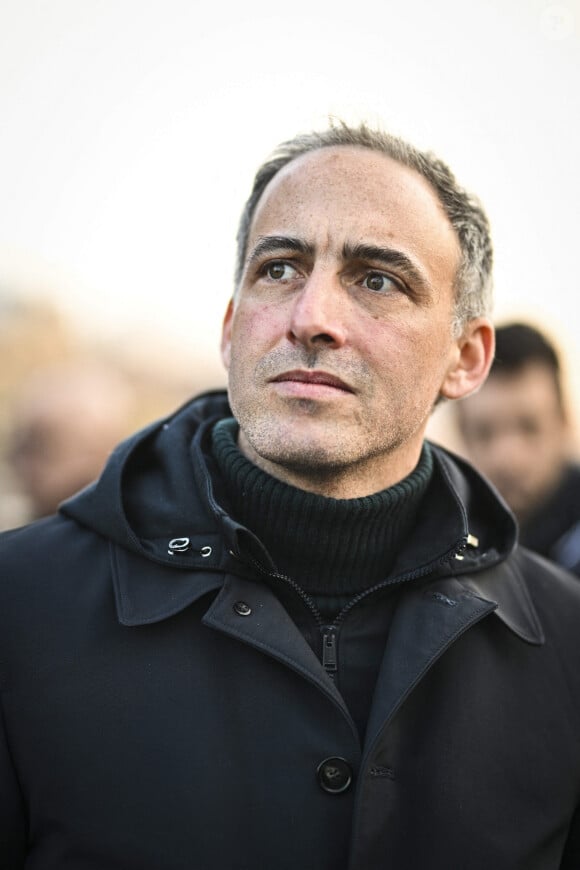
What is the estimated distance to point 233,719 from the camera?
1987 mm

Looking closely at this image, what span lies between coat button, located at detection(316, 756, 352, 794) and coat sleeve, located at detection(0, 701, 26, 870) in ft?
2.32

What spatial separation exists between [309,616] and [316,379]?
25.0 inches

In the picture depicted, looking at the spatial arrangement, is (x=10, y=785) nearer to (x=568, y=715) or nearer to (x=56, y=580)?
(x=56, y=580)

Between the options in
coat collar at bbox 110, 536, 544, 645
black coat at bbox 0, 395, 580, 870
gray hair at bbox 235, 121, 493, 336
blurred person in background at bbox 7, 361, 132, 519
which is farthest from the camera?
blurred person in background at bbox 7, 361, 132, 519

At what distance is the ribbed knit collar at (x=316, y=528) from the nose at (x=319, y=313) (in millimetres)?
409

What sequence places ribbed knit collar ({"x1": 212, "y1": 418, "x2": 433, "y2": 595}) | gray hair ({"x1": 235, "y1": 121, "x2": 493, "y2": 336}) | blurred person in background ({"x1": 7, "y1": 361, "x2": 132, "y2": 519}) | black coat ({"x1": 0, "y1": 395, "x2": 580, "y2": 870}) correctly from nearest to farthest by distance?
black coat ({"x1": 0, "y1": 395, "x2": 580, "y2": 870}) < ribbed knit collar ({"x1": 212, "y1": 418, "x2": 433, "y2": 595}) < gray hair ({"x1": 235, "y1": 121, "x2": 493, "y2": 336}) < blurred person in background ({"x1": 7, "y1": 361, "x2": 132, "y2": 519})

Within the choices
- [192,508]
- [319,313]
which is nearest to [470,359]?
[319,313]

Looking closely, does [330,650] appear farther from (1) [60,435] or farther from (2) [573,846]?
(1) [60,435]

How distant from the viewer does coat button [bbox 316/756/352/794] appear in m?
1.94

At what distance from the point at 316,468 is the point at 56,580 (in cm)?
74

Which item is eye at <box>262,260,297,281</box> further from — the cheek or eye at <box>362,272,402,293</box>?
eye at <box>362,272,402,293</box>

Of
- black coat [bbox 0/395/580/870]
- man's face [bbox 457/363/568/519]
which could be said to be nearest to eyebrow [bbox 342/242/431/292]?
black coat [bbox 0/395/580/870]

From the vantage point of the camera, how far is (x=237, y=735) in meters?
1.97

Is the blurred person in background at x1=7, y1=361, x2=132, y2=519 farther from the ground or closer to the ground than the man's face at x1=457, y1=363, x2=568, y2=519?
closer to the ground
